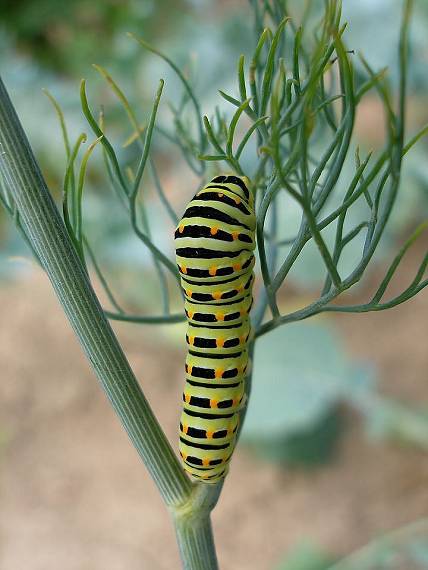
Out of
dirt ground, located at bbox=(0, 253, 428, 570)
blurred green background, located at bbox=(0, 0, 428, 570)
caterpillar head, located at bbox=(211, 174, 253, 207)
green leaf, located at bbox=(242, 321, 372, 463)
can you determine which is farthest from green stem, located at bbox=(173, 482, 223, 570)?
dirt ground, located at bbox=(0, 253, 428, 570)

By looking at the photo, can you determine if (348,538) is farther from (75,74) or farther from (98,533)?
(75,74)

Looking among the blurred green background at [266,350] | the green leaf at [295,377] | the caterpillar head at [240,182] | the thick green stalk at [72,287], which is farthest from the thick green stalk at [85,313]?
the green leaf at [295,377]

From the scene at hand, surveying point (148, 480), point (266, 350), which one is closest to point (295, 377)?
point (266, 350)

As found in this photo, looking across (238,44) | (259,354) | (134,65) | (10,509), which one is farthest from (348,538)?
(134,65)

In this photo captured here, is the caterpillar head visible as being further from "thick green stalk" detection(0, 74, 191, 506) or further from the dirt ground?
the dirt ground

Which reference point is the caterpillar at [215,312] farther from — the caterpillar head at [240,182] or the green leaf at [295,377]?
the green leaf at [295,377]

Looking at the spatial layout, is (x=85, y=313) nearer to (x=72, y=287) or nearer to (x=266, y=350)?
(x=72, y=287)
